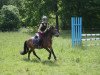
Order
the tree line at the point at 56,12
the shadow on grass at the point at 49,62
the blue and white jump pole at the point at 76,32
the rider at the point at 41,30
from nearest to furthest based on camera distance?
the shadow on grass at the point at 49,62, the rider at the point at 41,30, the blue and white jump pole at the point at 76,32, the tree line at the point at 56,12

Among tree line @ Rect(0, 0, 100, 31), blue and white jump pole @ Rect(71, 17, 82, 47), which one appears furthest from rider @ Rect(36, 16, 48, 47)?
tree line @ Rect(0, 0, 100, 31)

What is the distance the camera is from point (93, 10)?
1572 inches

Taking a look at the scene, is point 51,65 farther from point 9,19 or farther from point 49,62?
point 9,19

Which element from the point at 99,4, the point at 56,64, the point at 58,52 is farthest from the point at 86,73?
the point at 99,4

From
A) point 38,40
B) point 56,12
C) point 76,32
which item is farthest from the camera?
point 56,12

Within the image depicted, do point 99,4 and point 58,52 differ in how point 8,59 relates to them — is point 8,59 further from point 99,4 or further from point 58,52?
point 99,4

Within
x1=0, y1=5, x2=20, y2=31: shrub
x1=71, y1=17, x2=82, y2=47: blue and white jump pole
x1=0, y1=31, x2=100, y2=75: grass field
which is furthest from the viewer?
x1=0, y1=5, x2=20, y2=31: shrub

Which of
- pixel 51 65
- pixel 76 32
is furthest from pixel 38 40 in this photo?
pixel 76 32

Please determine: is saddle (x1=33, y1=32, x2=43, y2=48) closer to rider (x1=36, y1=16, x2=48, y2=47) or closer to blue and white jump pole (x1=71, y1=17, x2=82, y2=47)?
rider (x1=36, y1=16, x2=48, y2=47)

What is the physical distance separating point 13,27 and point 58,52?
24.4 metres

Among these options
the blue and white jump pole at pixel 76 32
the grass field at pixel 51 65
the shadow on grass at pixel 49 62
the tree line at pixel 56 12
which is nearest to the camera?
the grass field at pixel 51 65

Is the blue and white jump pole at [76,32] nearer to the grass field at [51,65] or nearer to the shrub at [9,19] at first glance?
the grass field at [51,65]

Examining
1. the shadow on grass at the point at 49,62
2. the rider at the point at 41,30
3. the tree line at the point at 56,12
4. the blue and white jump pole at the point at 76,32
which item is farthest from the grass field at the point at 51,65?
the tree line at the point at 56,12

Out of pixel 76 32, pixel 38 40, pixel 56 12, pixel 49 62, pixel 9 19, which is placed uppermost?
pixel 38 40
